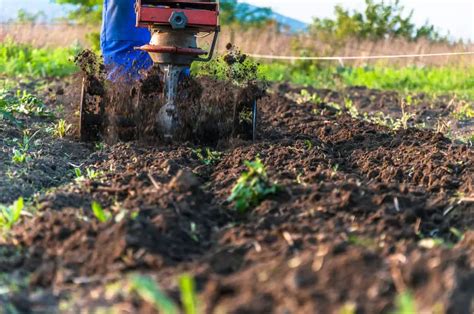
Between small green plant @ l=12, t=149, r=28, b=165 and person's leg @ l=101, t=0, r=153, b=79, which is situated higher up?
person's leg @ l=101, t=0, r=153, b=79

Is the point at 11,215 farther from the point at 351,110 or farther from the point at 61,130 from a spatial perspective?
the point at 351,110

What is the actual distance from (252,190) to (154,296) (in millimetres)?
1696

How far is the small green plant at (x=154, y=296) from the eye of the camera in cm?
236

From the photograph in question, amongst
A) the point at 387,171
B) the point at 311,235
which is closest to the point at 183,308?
the point at 311,235

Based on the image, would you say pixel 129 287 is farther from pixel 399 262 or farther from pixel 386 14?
pixel 386 14

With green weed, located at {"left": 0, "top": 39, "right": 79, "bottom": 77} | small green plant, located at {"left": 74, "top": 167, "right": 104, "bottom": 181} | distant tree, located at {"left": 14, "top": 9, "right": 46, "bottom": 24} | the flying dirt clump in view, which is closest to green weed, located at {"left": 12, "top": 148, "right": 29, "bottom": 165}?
small green plant, located at {"left": 74, "top": 167, "right": 104, "bottom": 181}

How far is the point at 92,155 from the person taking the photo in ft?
20.1

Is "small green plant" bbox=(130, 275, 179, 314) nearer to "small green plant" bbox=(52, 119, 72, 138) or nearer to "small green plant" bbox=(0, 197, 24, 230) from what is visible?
"small green plant" bbox=(0, 197, 24, 230)

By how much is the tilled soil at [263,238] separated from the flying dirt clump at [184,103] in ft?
2.34

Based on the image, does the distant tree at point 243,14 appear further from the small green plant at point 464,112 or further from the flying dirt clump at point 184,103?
the flying dirt clump at point 184,103

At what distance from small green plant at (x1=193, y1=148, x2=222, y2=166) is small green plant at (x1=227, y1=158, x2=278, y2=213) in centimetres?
150

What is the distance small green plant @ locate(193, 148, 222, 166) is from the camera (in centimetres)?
571

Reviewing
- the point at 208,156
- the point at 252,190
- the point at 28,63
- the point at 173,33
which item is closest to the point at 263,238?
the point at 252,190

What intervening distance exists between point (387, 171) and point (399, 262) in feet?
8.50
